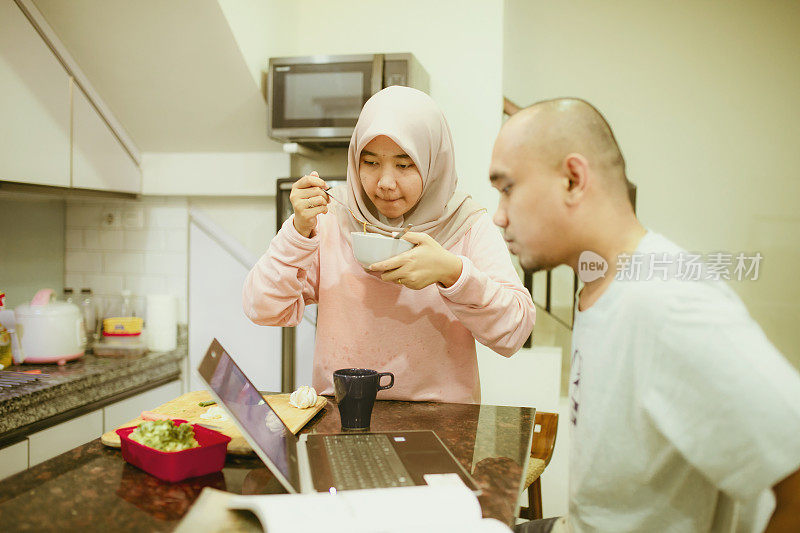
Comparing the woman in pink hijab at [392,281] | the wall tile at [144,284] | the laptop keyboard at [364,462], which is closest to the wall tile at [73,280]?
the wall tile at [144,284]

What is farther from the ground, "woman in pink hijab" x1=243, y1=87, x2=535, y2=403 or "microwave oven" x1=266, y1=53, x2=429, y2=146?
"microwave oven" x1=266, y1=53, x2=429, y2=146

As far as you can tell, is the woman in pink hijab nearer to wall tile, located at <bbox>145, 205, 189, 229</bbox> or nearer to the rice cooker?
the rice cooker

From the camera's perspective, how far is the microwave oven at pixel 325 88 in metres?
2.58

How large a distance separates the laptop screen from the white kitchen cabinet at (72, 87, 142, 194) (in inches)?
77.9

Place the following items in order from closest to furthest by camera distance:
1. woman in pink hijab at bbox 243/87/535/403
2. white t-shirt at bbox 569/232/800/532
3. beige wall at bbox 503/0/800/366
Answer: white t-shirt at bbox 569/232/800/532 → woman in pink hijab at bbox 243/87/535/403 → beige wall at bbox 503/0/800/366

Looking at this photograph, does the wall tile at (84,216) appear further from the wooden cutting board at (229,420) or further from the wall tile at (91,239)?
the wooden cutting board at (229,420)

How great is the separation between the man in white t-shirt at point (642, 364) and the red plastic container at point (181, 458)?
23.6 inches

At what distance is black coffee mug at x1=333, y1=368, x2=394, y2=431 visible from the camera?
1207 millimetres

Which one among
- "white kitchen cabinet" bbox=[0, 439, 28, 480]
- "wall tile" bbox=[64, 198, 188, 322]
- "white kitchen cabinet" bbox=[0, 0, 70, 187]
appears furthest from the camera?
"wall tile" bbox=[64, 198, 188, 322]

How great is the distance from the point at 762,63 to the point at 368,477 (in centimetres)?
431

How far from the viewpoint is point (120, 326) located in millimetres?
2852

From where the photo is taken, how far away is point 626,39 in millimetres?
4082

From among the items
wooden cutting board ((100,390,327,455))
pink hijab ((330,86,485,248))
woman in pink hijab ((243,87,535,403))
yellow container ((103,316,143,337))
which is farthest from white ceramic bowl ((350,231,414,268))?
yellow container ((103,316,143,337))

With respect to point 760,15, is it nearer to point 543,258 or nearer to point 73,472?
point 543,258
